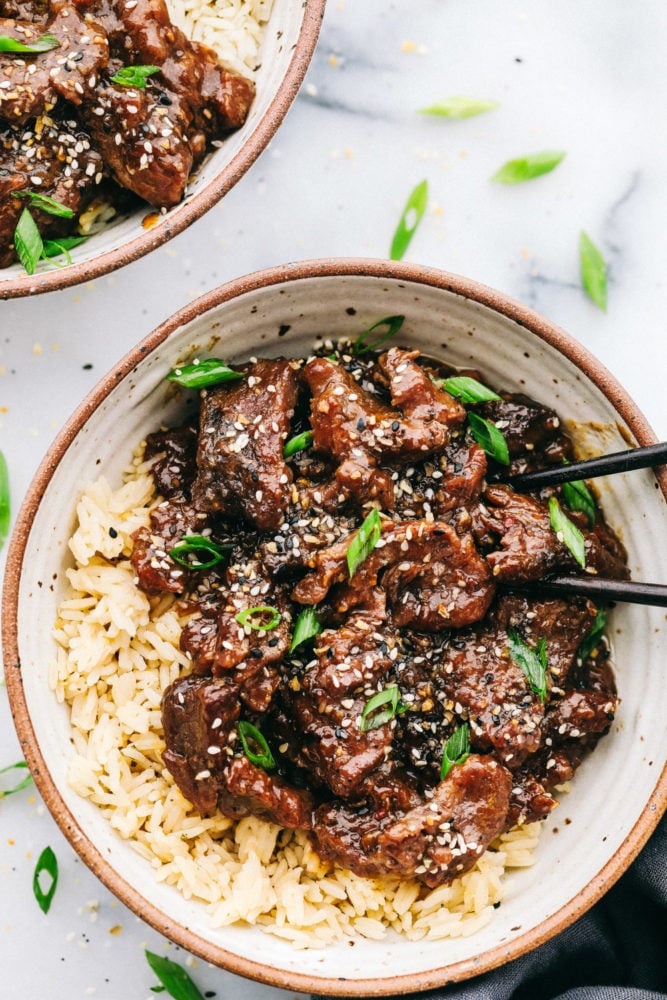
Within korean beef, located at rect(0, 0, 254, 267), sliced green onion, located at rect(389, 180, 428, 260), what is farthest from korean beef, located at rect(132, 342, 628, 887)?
korean beef, located at rect(0, 0, 254, 267)

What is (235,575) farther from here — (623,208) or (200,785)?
(623,208)

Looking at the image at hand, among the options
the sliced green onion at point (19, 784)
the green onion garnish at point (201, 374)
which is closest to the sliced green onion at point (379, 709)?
the green onion garnish at point (201, 374)

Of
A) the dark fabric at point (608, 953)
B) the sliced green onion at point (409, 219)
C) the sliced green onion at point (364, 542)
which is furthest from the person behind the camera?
the sliced green onion at point (409, 219)

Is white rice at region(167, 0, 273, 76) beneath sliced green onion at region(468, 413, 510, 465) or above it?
above

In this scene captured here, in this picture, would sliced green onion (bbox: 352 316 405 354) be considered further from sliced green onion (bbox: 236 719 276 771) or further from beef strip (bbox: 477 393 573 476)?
sliced green onion (bbox: 236 719 276 771)

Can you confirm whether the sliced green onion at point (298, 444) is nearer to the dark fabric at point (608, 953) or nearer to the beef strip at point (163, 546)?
the beef strip at point (163, 546)

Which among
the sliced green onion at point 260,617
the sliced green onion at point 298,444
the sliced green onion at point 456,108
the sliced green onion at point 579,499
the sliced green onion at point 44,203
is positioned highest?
the sliced green onion at point 456,108

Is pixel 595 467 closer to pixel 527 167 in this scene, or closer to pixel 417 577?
pixel 417 577
